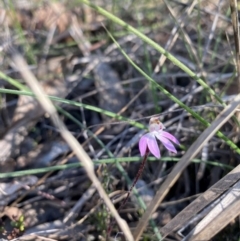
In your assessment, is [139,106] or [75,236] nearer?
[75,236]

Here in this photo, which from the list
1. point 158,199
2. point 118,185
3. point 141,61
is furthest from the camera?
point 141,61

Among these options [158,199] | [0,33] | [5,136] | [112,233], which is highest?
[0,33]

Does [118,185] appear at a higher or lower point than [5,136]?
lower

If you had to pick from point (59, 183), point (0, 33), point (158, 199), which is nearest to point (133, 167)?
point (59, 183)

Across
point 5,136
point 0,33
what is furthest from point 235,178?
point 0,33

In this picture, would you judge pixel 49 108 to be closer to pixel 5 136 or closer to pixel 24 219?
pixel 24 219

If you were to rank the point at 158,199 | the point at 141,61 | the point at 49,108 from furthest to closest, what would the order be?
1. the point at 141,61
2. the point at 158,199
3. the point at 49,108
